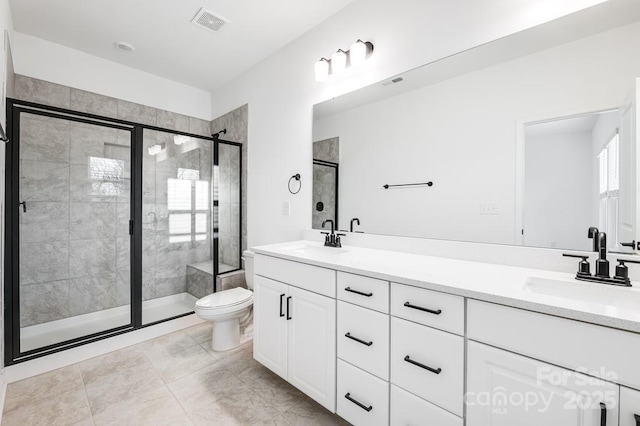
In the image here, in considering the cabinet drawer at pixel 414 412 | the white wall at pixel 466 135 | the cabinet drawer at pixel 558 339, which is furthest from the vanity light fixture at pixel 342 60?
the cabinet drawer at pixel 414 412

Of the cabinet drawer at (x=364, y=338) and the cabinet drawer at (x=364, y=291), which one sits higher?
the cabinet drawer at (x=364, y=291)

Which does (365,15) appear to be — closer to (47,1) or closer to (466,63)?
(466,63)

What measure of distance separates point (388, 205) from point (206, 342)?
6.44ft

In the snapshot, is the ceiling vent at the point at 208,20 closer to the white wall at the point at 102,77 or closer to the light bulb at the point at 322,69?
the light bulb at the point at 322,69

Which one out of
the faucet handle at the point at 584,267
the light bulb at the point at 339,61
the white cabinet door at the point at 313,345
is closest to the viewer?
the faucet handle at the point at 584,267

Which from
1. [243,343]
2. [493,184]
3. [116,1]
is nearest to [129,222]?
[243,343]

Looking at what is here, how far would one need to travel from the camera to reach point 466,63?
1532mm

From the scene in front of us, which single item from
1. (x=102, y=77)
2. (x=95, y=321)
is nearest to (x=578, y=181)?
(x=95, y=321)

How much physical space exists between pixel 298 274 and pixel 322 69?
1.55m

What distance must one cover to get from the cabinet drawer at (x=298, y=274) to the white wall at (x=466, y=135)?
0.62 meters

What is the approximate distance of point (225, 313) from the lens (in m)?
2.20

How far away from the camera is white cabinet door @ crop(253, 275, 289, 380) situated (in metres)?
1.69

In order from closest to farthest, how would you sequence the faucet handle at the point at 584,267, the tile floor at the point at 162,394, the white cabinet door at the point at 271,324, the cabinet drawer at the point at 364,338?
the faucet handle at the point at 584,267 → the cabinet drawer at the point at 364,338 → the tile floor at the point at 162,394 → the white cabinet door at the point at 271,324

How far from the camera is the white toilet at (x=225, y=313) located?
7.16 feet
